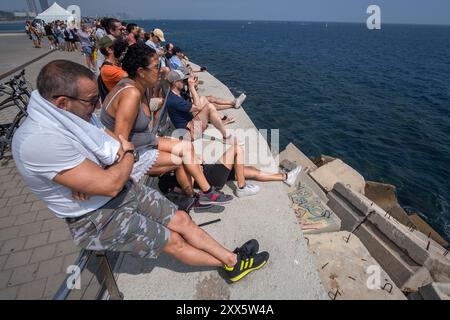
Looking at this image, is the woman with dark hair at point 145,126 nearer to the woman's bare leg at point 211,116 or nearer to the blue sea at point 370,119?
the woman's bare leg at point 211,116

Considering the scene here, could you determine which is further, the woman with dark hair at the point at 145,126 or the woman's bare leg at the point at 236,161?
the woman's bare leg at the point at 236,161

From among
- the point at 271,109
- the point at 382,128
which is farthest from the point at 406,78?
the point at 271,109

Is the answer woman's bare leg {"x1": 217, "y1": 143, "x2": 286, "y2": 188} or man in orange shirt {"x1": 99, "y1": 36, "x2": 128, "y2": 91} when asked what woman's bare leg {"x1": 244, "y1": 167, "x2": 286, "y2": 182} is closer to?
woman's bare leg {"x1": 217, "y1": 143, "x2": 286, "y2": 188}

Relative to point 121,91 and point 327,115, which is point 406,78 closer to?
point 327,115

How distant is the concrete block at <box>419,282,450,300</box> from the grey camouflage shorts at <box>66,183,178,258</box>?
123 inches

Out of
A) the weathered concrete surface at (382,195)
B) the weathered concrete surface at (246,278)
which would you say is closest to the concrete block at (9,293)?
the weathered concrete surface at (246,278)

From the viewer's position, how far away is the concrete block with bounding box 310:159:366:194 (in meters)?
6.14

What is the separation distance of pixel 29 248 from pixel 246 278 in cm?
330

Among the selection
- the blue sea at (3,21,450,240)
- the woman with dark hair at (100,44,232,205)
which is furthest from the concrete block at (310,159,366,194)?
the woman with dark hair at (100,44,232,205)

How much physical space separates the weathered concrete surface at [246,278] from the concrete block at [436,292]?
1473 millimetres

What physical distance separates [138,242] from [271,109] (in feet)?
50.6

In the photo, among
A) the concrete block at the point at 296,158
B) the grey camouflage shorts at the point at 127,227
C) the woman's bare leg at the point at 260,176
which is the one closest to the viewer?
the grey camouflage shorts at the point at 127,227

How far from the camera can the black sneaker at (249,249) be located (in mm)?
2747

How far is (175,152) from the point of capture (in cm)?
344
